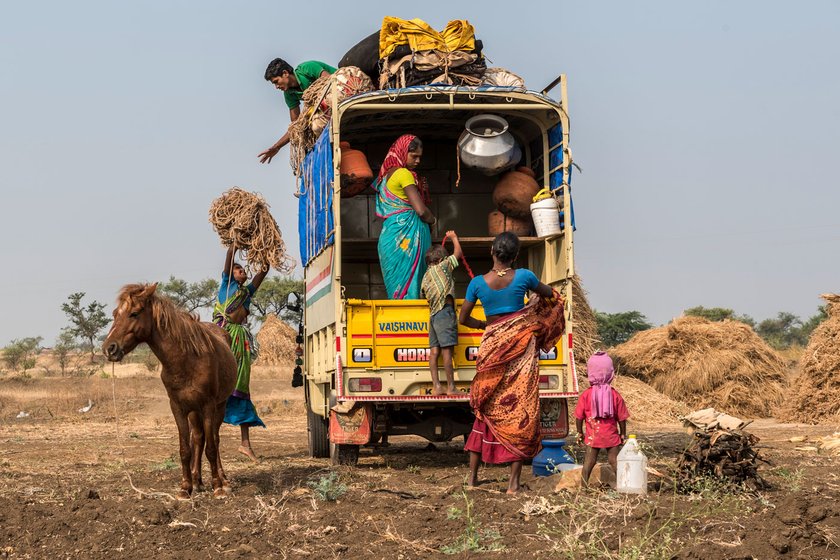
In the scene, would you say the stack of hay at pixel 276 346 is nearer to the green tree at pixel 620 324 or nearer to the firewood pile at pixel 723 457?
the green tree at pixel 620 324

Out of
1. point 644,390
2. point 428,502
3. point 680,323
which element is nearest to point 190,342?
point 428,502

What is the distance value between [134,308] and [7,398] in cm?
1612

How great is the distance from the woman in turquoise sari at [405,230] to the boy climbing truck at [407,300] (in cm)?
28

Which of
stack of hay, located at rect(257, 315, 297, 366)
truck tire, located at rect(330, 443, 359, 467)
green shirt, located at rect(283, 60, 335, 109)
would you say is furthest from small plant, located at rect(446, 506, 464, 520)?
stack of hay, located at rect(257, 315, 297, 366)

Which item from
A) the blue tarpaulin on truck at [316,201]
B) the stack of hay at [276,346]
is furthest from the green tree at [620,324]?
the blue tarpaulin on truck at [316,201]

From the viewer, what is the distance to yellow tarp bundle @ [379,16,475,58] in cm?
1050

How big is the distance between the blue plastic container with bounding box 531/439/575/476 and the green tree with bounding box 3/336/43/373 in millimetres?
36002

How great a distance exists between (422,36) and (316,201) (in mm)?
1882

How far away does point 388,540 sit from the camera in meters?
6.16

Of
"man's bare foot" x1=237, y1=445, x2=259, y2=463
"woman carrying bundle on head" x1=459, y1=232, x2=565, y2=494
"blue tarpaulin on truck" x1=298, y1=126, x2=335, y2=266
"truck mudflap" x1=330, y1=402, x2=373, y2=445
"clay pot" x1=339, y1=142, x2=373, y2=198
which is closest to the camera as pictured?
"woman carrying bundle on head" x1=459, y1=232, x2=565, y2=494

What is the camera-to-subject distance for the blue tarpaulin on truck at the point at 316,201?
32.8ft

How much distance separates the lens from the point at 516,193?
1047 cm

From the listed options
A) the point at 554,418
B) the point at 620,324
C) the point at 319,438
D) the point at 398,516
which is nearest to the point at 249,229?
the point at 319,438

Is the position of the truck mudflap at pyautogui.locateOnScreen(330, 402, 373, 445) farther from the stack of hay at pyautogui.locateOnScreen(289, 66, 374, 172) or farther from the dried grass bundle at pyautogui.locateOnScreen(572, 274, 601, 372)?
the dried grass bundle at pyautogui.locateOnScreen(572, 274, 601, 372)
